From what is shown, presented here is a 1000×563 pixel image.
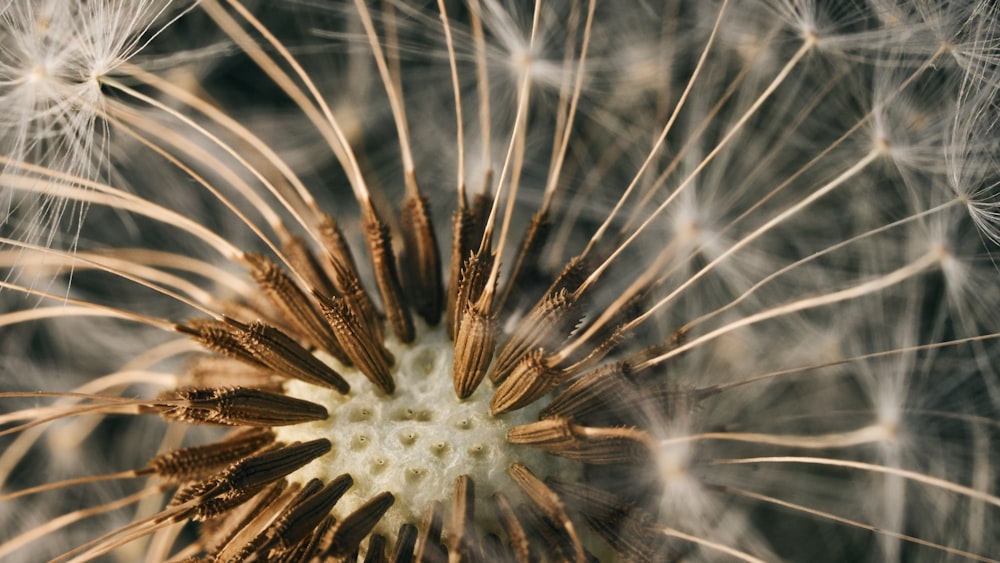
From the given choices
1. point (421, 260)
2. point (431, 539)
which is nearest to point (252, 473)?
point (431, 539)

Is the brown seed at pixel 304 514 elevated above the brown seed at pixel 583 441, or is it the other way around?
the brown seed at pixel 583 441

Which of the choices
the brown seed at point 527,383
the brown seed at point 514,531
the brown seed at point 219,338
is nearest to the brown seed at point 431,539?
the brown seed at point 514,531

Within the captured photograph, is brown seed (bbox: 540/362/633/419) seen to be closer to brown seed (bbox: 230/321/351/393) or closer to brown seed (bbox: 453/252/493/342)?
brown seed (bbox: 453/252/493/342)

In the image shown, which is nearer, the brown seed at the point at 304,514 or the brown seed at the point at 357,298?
the brown seed at the point at 304,514

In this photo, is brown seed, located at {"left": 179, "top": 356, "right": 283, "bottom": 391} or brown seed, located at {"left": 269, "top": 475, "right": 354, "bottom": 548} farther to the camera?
brown seed, located at {"left": 179, "top": 356, "right": 283, "bottom": 391}

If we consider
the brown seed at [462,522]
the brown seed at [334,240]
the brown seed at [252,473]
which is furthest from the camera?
the brown seed at [334,240]

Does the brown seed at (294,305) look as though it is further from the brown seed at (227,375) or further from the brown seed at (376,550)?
the brown seed at (376,550)

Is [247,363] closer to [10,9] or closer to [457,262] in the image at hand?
[457,262]

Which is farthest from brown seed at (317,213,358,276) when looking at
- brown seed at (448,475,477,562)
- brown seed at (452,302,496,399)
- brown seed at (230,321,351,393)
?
brown seed at (448,475,477,562)
